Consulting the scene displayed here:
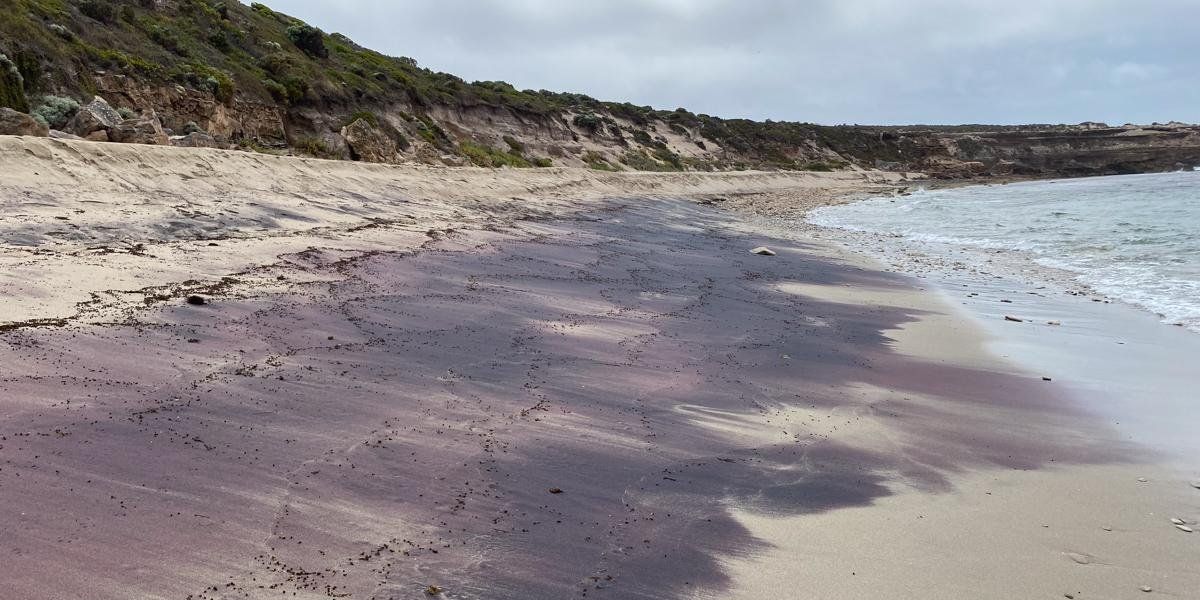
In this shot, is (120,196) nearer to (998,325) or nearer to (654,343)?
(654,343)

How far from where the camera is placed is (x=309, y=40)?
A: 32.4 meters

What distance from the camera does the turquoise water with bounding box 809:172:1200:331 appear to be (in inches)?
473

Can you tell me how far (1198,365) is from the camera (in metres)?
7.23

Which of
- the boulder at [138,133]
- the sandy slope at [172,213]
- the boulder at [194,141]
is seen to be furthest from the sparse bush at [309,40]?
the boulder at [138,133]

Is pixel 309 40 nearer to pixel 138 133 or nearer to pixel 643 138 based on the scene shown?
pixel 138 133

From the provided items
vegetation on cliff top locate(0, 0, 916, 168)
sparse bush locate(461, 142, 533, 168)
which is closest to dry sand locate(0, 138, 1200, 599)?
vegetation on cliff top locate(0, 0, 916, 168)

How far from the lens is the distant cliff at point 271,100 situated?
52.5 feet

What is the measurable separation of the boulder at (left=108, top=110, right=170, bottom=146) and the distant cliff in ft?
0.09

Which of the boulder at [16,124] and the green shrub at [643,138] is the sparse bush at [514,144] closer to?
the green shrub at [643,138]

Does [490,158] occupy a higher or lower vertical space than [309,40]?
lower

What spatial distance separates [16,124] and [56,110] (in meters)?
3.61

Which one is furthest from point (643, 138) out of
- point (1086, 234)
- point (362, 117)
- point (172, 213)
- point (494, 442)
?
point (494, 442)

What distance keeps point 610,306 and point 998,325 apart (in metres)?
4.43

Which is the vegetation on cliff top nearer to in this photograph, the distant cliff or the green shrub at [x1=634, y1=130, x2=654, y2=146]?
the distant cliff
